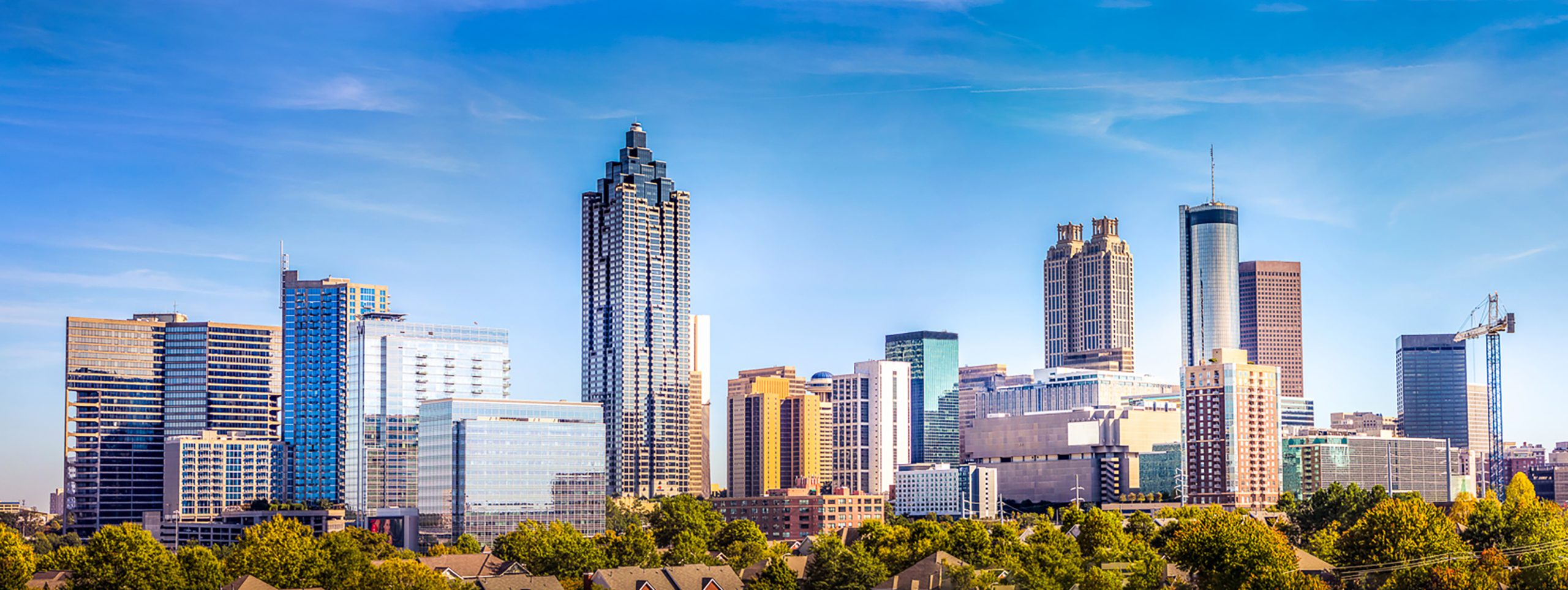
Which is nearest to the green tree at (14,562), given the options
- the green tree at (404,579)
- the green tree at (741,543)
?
the green tree at (404,579)

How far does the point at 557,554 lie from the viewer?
15650cm

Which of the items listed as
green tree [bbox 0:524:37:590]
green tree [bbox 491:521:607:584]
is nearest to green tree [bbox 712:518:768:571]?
green tree [bbox 491:521:607:584]

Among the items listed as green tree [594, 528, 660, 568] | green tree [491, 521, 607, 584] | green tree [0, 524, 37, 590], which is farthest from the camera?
green tree [594, 528, 660, 568]

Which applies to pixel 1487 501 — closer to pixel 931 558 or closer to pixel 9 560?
pixel 931 558

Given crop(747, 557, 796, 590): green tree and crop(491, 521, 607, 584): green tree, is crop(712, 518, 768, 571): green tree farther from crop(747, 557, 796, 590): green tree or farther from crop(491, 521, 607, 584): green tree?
crop(747, 557, 796, 590): green tree

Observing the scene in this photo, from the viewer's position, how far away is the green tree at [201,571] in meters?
138

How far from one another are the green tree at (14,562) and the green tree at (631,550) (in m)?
48.7

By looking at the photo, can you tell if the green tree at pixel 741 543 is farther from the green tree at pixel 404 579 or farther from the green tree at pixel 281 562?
the green tree at pixel 404 579

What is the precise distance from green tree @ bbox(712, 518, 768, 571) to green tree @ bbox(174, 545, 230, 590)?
4697cm

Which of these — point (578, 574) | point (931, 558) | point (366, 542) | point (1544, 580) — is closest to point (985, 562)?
point (931, 558)

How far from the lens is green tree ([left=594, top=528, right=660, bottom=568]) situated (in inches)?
6432

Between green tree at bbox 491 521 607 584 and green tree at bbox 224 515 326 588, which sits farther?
green tree at bbox 491 521 607 584

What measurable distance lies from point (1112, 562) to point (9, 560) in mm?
91936

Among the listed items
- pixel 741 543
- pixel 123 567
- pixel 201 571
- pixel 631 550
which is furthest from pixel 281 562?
pixel 741 543
